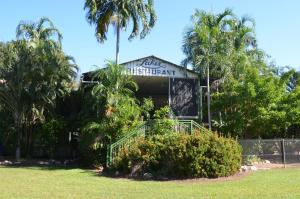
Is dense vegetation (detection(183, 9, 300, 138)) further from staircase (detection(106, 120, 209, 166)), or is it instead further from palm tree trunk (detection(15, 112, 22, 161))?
palm tree trunk (detection(15, 112, 22, 161))

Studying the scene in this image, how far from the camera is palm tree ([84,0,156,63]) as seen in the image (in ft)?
93.2

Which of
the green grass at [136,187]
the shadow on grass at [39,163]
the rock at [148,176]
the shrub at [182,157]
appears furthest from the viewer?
the shadow on grass at [39,163]

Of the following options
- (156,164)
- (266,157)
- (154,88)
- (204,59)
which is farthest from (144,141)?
(154,88)

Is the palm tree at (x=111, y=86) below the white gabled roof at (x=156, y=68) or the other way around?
below

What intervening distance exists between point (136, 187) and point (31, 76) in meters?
13.3

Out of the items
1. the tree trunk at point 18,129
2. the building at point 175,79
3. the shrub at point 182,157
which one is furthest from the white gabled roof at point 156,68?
the shrub at point 182,157

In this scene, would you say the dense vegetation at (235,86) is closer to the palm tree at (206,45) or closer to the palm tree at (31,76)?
the palm tree at (206,45)

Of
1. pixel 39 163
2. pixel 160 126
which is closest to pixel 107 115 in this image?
pixel 160 126

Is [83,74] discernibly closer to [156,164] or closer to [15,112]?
[15,112]

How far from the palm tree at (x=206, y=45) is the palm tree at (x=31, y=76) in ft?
24.5

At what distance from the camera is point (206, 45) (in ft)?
93.2

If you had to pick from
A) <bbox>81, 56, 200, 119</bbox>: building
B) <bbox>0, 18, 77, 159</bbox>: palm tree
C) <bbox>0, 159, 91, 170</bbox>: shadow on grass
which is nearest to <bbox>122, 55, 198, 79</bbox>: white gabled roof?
<bbox>81, 56, 200, 119</bbox>: building

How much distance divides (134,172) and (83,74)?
36.1 ft

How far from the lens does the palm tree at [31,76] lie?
86.3 feet
